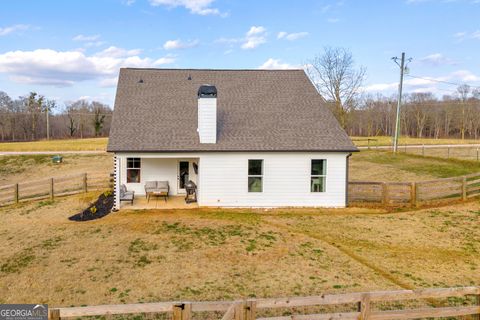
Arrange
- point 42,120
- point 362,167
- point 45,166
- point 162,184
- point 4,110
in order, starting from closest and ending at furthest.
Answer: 1. point 162,184
2. point 362,167
3. point 45,166
4. point 4,110
5. point 42,120

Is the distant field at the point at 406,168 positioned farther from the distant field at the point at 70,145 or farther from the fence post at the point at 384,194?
the distant field at the point at 70,145

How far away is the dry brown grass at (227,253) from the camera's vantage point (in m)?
8.99

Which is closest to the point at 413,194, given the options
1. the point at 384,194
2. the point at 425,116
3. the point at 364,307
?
the point at 384,194

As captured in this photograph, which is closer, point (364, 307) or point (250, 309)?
point (250, 309)

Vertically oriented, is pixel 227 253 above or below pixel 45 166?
below

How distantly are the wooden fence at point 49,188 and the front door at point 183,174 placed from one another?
5.65 meters

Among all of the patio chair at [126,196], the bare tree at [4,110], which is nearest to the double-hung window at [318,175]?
the patio chair at [126,196]

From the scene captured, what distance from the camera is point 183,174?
19.2 metres

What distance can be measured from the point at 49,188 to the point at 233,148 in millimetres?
13400

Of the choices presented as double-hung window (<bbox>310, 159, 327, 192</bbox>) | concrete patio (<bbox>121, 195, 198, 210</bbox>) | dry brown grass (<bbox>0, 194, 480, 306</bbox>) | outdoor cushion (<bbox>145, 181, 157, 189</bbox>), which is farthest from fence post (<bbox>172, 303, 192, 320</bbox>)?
outdoor cushion (<bbox>145, 181, 157, 189</bbox>)

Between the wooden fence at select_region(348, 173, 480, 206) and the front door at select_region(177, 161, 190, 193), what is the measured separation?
836cm

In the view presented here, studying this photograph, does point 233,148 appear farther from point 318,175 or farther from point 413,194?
point 413,194

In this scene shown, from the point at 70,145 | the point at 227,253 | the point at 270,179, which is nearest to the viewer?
the point at 227,253

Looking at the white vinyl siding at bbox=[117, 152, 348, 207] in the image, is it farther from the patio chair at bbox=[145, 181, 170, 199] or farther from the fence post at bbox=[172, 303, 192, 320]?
the fence post at bbox=[172, 303, 192, 320]
